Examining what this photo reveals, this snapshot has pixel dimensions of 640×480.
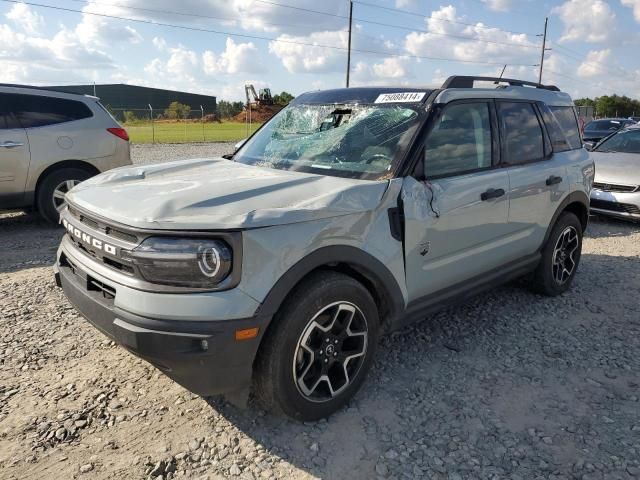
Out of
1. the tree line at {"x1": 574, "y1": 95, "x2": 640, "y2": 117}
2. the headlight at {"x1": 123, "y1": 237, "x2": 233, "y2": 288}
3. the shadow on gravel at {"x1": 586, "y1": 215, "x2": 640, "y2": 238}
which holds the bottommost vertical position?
the shadow on gravel at {"x1": 586, "y1": 215, "x2": 640, "y2": 238}

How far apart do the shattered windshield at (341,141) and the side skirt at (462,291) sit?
2.82ft

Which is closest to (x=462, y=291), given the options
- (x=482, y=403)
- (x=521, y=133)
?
(x=482, y=403)

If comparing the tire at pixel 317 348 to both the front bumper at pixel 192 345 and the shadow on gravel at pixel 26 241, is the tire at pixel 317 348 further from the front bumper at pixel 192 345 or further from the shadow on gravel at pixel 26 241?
the shadow on gravel at pixel 26 241

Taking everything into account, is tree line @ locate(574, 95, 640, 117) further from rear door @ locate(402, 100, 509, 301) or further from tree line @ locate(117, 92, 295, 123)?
rear door @ locate(402, 100, 509, 301)

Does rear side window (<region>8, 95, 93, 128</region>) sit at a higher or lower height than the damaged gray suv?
higher

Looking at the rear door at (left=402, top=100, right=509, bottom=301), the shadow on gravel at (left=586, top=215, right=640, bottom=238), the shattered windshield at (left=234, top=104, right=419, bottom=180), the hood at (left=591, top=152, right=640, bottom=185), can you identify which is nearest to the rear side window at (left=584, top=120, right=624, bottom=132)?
the hood at (left=591, top=152, right=640, bottom=185)

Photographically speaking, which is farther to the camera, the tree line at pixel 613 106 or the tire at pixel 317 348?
the tree line at pixel 613 106

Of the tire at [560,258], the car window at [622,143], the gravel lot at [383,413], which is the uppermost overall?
the car window at [622,143]

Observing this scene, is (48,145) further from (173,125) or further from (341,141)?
(173,125)

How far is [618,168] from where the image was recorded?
8.18 m

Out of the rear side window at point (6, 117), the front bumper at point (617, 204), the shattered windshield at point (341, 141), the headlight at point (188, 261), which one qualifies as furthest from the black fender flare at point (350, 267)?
Result: the front bumper at point (617, 204)

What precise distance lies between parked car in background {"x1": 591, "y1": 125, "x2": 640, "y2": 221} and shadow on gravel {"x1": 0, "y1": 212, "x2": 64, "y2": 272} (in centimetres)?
761

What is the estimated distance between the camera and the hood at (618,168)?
7.84 metres

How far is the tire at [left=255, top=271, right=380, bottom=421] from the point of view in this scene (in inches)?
99.8
